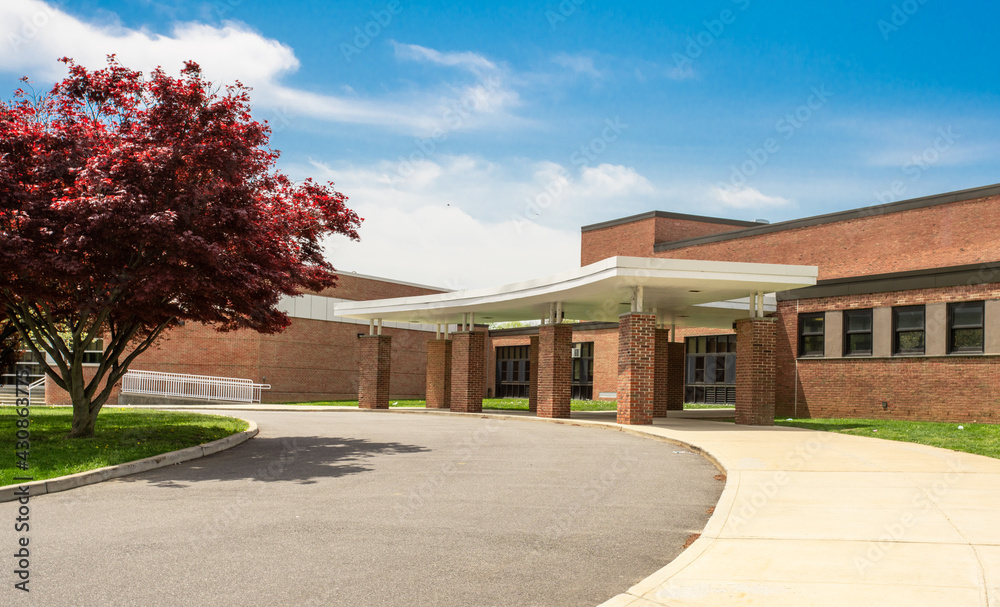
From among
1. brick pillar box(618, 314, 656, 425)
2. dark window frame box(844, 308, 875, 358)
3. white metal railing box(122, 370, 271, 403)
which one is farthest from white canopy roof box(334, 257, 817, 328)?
white metal railing box(122, 370, 271, 403)

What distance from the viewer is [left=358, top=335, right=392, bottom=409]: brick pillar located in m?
31.9

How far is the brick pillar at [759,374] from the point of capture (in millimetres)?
21359

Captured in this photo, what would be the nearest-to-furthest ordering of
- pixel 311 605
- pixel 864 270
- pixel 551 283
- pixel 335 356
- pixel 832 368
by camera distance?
pixel 311 605 → pixel 551 283 → pixel 832 368 → pixel 864 270 → pixel 335 356

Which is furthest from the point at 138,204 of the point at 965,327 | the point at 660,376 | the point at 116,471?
the point at 965,327

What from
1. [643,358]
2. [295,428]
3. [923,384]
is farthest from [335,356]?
[923,384]

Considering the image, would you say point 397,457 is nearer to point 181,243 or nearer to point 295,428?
point 181,243

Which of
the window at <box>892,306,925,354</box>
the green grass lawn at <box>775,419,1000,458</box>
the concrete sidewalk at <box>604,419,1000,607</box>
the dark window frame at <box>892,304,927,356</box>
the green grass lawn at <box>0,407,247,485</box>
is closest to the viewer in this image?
the concrete sidewalk at <box>604,419,1000,607</box>

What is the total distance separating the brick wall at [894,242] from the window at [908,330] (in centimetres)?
345

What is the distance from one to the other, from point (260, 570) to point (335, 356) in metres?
36.2

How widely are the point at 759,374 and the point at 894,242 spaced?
10.8 meters

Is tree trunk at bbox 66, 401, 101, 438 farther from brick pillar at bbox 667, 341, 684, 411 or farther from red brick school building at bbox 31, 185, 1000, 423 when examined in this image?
brick pillar at bbox 667, 341, 684, 411

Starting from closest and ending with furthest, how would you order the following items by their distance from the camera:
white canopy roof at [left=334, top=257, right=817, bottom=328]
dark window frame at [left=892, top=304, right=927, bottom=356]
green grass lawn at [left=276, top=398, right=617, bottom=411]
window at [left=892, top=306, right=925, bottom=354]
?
white canopy roof at [left=334, top=257, right=817, bottom=328] < dark window frame at [left=892, top=304, right=927, bottom=356] < window at [left=892, top=306, right=925, bottom=354] < green grass lawn at [left=276, top=398, right=617, bottom=411]

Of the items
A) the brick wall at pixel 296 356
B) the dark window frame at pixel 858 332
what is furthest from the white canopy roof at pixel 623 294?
the brick wall at pixel 296 356

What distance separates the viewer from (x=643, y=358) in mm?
20594
